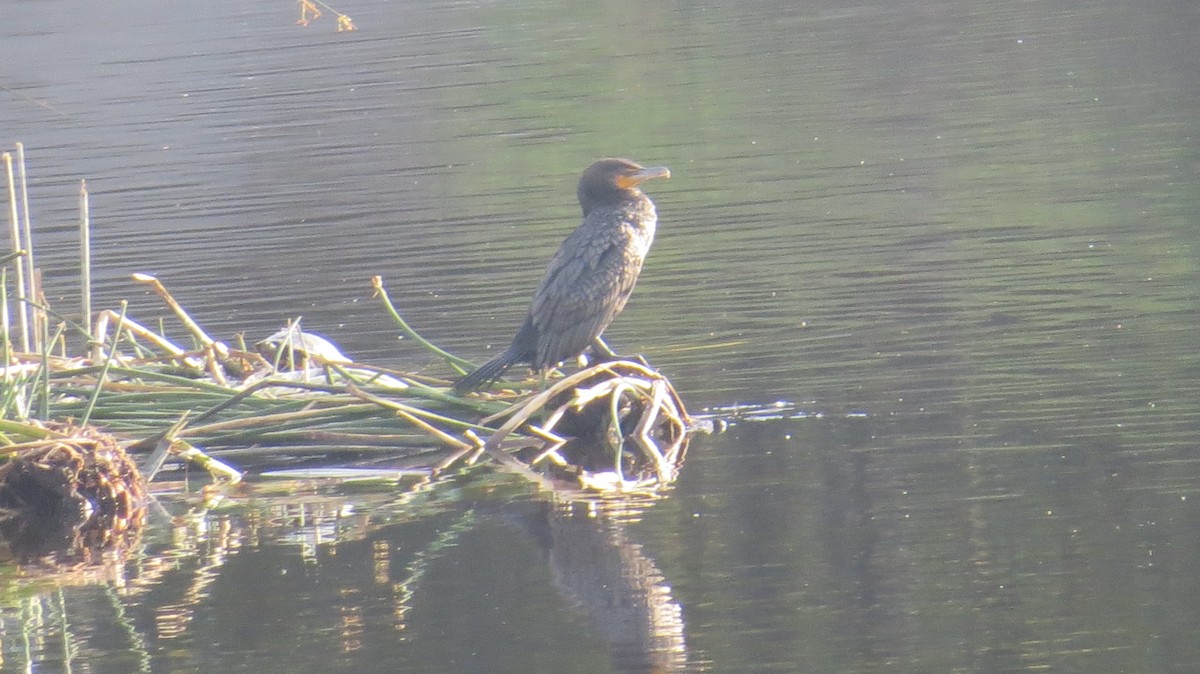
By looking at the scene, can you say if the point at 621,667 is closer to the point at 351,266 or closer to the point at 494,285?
the point at 494,285

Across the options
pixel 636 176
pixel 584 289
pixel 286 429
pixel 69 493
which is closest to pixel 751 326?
pixel 636 176

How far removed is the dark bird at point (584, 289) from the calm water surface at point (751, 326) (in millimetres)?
697

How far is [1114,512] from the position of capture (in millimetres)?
6375

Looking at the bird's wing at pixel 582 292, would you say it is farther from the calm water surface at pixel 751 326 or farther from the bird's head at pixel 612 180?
the calm water surface at pixel 751 326

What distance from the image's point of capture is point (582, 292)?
27.3ft

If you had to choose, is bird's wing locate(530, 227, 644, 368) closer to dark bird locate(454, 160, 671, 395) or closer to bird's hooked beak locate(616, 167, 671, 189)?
dark bird locate(454, 160, 671, 395)

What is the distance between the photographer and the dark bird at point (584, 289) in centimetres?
830

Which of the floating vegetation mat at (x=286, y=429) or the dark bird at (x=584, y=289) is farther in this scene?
the dark bird at (x=584, y=289)

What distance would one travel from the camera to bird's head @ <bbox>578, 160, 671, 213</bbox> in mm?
8828

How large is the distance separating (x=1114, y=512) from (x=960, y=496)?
1.79 feet

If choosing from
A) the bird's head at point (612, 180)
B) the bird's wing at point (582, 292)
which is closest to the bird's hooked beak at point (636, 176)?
the bird's head at point (612, 180)

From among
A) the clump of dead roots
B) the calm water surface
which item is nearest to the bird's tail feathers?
the calm water surface

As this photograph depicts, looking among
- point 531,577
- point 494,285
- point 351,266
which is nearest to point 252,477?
point 531,577

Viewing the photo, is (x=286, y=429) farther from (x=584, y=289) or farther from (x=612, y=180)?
(x=612, y=180)
